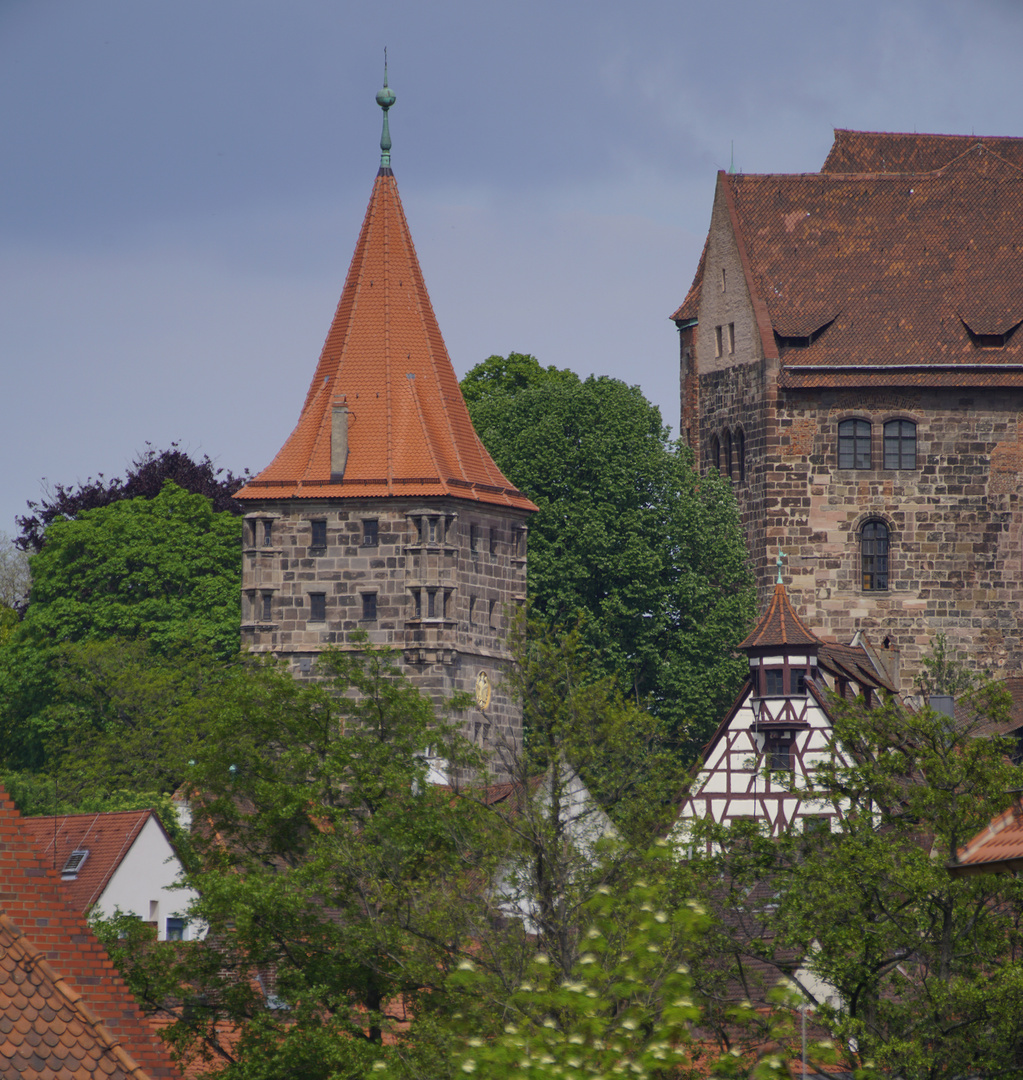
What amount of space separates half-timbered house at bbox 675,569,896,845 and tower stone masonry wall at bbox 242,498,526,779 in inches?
255

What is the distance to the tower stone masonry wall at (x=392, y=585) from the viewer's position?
6072 cm

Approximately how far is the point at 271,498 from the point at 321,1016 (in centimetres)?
2929

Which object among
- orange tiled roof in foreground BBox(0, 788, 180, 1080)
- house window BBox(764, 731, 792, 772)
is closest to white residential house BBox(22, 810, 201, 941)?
house window BBox(764, 731, 792, 772)

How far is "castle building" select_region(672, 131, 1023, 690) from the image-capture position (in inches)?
2495

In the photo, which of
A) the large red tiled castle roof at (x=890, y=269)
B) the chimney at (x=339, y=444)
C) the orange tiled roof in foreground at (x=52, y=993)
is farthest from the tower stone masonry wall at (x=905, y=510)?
the orange tiled roof in foreground at (x=52, y=993)

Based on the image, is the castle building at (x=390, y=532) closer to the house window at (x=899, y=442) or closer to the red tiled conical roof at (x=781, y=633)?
the red tiled conical roof at (x=781, y=633)

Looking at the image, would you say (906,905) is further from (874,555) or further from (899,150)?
(899,150)

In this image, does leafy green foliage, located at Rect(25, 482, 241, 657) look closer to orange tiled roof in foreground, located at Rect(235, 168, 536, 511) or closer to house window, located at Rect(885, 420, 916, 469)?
orange tiled roof in foreground, located at Rect(235, 168, 536, 511)

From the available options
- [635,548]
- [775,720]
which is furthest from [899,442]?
[775,720]

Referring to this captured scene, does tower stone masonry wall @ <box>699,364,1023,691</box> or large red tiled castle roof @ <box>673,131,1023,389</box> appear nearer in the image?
large red tiled castle roof @ <box>673,131,1023,389</box>

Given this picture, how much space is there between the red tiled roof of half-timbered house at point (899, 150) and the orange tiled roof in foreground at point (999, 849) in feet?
154

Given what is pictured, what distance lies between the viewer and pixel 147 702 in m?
64.2

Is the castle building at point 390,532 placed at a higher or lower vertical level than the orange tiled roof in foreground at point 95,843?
higher

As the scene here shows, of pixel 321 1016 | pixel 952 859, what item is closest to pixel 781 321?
pixel 321 1016
